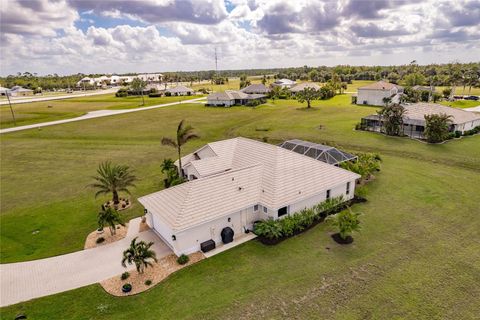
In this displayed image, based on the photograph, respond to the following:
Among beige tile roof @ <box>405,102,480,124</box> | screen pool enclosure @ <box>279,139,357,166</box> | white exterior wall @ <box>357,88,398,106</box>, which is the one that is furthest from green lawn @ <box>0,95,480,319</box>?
white exterior wall @ <box>357,88,398,106</box>

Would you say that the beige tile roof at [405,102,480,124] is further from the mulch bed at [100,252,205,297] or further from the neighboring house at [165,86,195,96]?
the neighboring house at [165,86,195,96]

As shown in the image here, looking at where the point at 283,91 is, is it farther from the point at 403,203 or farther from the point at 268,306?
the point at 268,306

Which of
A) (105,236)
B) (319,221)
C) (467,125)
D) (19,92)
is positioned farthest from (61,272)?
(19,92)

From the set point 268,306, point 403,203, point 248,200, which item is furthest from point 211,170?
point 403,203

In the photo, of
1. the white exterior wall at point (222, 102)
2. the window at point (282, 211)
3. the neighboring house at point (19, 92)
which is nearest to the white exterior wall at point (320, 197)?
the window at point (282, 211)

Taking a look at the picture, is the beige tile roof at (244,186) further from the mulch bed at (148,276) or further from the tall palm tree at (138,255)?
the mulch bed at (148,276)
